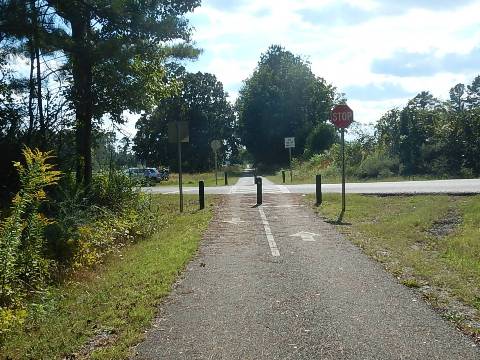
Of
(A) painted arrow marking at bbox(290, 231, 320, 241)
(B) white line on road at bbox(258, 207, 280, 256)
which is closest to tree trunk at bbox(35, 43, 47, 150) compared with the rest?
(B) white line on road at bbox(258, 207, 280, 256)

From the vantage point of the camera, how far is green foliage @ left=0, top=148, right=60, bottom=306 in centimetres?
663

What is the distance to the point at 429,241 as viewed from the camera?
10.9 meters

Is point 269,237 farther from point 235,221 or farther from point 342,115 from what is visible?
point 342,115

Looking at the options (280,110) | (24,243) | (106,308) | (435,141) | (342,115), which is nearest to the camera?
(106,308)

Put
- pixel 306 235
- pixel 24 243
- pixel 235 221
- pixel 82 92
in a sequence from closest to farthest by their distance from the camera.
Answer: pixel 24 243 → pixel 306 235 → pixel 235 221 → pixel 82 92

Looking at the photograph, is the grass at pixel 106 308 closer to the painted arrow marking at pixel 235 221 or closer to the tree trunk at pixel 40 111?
the painted arrow marking at pixel 235 221

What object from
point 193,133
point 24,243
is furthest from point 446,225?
point 193,133

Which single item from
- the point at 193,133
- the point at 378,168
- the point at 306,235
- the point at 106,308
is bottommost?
the point at 106,308

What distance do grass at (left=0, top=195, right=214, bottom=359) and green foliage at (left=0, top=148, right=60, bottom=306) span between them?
0.38m

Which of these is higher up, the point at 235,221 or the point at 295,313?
the point at 235,221

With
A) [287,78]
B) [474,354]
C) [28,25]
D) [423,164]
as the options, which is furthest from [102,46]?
[287,78]

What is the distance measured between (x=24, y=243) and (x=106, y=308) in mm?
2308

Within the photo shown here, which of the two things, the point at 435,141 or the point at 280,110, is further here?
the point at 280,110

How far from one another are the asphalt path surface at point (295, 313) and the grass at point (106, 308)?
0.24 m
